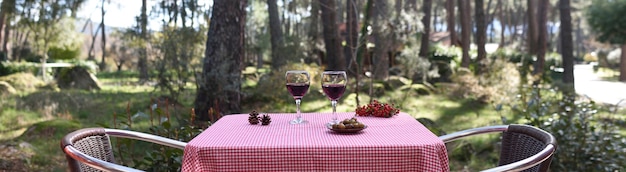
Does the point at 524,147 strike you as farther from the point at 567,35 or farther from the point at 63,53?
the point at 63,53

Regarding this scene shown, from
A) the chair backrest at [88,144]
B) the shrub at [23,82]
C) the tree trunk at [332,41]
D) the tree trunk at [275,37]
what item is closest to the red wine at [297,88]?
the chair backrest at [88,144]

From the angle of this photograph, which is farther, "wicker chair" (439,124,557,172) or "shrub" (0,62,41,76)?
"shrub" (0,62,41,76)

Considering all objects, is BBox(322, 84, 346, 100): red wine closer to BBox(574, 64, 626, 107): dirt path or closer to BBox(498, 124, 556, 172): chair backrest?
BBox(498, 124, 556, 172): chair backrest

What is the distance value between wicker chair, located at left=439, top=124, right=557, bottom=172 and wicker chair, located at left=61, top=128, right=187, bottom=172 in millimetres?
1270

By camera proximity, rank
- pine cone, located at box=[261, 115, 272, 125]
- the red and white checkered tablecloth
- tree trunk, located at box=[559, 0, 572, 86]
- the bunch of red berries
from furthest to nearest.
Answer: tree trunk, located at box=[559, 0, 572, 86]
the bunch of red berries
pine cone, located at box=[261, 115, 272, 125]
the red and white checkered tablecloth

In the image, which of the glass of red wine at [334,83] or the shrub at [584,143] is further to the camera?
the shrub at [584,143]

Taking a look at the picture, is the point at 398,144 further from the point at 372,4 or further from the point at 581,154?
the point at 372,4

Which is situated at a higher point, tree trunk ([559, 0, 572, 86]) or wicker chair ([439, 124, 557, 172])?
tree trunk ([559, 0, 572, 86])

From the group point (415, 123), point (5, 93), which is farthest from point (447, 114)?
point (5, 93)

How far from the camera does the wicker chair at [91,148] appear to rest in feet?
6.61

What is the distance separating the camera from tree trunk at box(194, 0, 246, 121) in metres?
7.98

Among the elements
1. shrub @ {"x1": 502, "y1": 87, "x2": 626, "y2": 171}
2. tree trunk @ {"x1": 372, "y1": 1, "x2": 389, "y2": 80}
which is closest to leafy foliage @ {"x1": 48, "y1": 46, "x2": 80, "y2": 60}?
tree trunk @ {"x1": 372, "y1": 1, "x2": 389, "y2": 80}

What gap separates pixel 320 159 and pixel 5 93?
42.7 feet

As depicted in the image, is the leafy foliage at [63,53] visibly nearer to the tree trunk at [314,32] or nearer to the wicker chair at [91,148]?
the tree trunk at [314,32]
